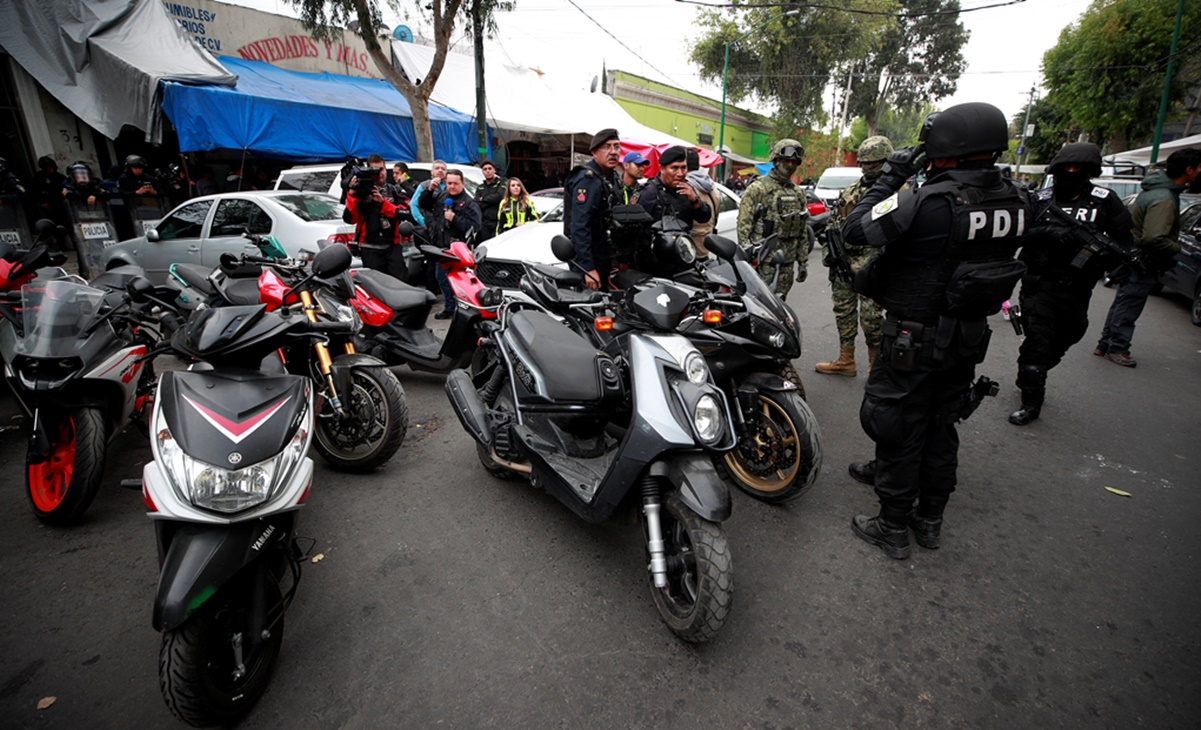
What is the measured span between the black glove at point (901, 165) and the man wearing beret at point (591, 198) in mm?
2094

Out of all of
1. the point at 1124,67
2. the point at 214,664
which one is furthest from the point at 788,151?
the point at 1124,67

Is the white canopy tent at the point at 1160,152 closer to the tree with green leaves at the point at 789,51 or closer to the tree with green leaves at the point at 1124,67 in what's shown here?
the tree with green leaves at the point at 1124,67

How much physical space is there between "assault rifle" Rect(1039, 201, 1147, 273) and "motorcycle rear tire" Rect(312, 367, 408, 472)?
4.56 m

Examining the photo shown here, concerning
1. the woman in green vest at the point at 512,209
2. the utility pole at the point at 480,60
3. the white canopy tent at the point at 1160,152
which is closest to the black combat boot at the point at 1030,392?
the woman in green vest at the point at 512,209

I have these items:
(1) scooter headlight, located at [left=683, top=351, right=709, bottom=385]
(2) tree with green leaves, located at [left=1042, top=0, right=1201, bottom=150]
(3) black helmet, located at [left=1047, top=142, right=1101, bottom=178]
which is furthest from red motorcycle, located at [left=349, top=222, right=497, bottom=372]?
(2) tree with green leaves, located at [left=1042, top=0, right=1201, bottom=150]

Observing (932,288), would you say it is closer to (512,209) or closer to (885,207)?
(885,207)

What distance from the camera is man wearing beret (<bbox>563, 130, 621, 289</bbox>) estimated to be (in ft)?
14.1

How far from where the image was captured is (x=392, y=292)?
445 cm

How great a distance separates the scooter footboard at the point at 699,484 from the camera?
6.52ft

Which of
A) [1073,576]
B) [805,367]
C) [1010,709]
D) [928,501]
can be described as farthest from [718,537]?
[805,367]

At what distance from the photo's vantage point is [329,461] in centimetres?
344

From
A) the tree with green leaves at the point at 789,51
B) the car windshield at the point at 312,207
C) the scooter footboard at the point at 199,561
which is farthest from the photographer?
the tree with green leaves at the point at 789,51

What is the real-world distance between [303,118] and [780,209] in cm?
1003

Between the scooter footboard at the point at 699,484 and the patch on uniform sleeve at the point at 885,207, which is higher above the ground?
the patch on uniform sleeve at the point at 885,207
